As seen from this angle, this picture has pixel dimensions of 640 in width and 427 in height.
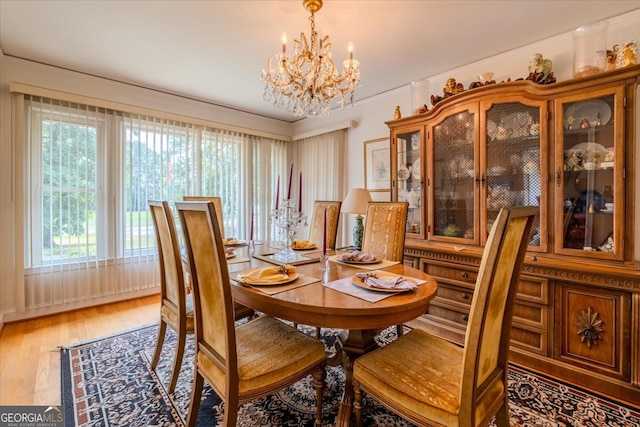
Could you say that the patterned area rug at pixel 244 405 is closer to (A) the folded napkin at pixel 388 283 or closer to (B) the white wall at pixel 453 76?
(A) the folded napkin at pixel 388 283

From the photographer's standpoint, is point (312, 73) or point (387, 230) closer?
point (312, 73)

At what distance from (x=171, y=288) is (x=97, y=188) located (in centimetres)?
207

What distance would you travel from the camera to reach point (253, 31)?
2.23 metres

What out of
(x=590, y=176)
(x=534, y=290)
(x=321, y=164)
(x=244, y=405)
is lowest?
(x=244, y=405)

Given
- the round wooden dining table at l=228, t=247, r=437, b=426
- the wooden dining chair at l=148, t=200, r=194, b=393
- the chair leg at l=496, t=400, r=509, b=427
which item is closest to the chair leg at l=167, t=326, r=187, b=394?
the wooden dining chair at l=148, t=200, r=194, b=393

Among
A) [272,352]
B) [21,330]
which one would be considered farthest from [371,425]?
[21,330]

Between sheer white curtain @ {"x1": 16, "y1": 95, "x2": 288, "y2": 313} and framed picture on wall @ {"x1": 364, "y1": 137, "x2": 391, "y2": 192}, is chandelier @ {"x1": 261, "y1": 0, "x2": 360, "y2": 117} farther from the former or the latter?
framed picture on wall @ {"x1": 364, "y1": 137, "x2": 391, "y2": 192}

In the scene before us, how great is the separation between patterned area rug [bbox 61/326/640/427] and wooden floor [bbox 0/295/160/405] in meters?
0.12

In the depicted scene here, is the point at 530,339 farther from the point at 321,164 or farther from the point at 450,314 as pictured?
the point at 321,164

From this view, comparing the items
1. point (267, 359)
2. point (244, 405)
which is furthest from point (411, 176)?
point (244, 405)

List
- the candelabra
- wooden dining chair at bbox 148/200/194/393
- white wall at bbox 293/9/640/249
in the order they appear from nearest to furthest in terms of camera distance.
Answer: wooden dining chair at bbox 148/200/194/393
the candelabra
white wall at bbox 293/9/640/249

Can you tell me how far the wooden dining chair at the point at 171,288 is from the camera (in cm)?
168

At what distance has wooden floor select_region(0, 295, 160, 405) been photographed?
174 cm

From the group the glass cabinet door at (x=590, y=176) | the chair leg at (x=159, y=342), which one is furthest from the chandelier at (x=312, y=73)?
the chair leg at (x=159, y=342)
